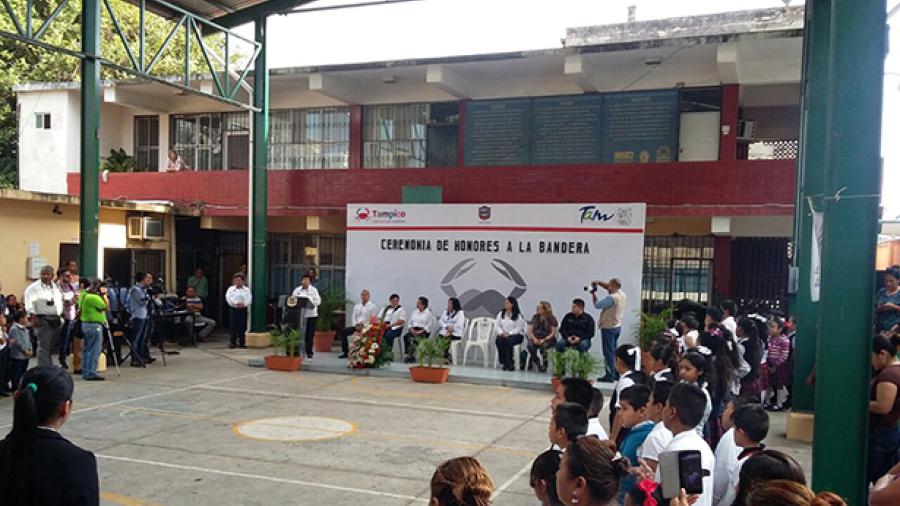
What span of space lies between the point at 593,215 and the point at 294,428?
664 cm

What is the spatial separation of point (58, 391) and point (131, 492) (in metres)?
3.62

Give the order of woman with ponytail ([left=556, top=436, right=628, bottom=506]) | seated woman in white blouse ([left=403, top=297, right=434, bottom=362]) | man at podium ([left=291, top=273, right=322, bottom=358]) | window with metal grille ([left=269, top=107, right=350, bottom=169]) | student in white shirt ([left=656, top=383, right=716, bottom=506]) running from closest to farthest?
1. woman with ponytail ([left=556, top=436, right=628, bottom=506])
2. student in white shirt ([left=656, top=383, right=716, bottom=506])
3. seated woman in white blouse ([left=403, top=297, right=434, bottom=362])
4. man at podium ([left=291, top=273, right=322, bottom=358])
5. window with metal grille ([left=269, top=107, right=350, bottom=169])

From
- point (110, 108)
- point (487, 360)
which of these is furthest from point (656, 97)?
point (110, 108)

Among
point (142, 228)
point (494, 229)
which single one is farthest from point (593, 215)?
point (142, 228)

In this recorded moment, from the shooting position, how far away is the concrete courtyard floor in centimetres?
619

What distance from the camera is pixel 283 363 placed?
12500 millimetres

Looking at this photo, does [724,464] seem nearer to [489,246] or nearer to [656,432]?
[656,432]

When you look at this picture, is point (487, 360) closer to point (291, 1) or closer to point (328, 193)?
point (328, 193)

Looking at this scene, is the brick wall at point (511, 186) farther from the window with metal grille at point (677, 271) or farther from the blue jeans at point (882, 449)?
the blue jeans at point (882, 449)

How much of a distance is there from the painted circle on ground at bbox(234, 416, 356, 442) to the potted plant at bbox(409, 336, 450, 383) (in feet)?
10.0

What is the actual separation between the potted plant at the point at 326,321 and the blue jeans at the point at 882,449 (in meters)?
10.9

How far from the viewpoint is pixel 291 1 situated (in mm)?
15039

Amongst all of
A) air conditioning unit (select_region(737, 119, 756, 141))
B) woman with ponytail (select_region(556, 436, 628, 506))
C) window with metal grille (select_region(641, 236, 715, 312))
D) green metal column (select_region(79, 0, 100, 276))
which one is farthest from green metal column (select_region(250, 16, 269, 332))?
woman with ponytail (select_region(556, 436, 628, 506))

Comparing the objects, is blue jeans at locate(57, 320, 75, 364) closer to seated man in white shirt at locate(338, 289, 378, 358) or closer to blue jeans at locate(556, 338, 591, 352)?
seated man in white shirt at locate(338, 289, 378, 358)
